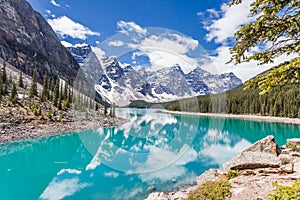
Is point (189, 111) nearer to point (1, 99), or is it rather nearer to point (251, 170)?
point (1, 99)

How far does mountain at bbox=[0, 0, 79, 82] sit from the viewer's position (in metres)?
91.9

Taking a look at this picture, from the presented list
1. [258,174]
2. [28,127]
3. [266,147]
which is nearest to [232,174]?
[258,174]

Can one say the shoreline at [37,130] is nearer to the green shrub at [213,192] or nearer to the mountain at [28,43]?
the green shrub at [213,192]

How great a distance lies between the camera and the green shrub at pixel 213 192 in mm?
7383

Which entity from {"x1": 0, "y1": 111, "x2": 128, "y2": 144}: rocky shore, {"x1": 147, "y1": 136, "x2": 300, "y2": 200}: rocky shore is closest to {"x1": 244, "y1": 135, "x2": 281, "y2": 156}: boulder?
{"x1": 147, "y1": 136, "x2": 300, "y2": 200}: rocky shore

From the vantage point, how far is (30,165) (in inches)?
779

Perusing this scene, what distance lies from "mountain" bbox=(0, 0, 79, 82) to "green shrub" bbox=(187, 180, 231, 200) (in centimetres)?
9658

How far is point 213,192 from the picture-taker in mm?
7609

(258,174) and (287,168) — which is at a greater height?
(287,168)

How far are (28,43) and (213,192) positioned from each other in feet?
406

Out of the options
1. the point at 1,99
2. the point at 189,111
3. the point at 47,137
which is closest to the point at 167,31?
the point at 47,137

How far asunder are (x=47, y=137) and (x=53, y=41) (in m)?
125

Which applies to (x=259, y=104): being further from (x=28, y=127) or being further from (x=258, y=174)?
(x=258, y=174)

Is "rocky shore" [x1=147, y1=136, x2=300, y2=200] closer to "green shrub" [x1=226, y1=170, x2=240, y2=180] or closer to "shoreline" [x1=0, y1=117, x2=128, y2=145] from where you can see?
"green shrub" [x1=226, y1=170, x2=240, y2=180]
